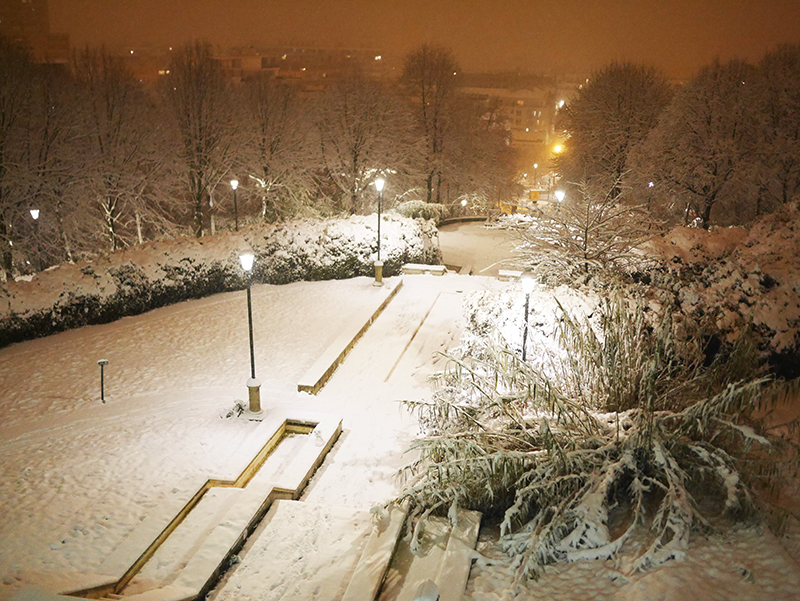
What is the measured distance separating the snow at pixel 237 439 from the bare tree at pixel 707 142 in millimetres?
10558

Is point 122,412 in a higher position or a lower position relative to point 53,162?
lower

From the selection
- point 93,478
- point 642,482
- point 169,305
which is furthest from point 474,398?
point 169,305

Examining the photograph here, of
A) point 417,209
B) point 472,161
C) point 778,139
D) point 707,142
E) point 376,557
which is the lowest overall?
point 376,557

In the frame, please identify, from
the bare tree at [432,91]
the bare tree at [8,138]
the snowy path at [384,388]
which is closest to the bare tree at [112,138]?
the bare tree at [8,138]

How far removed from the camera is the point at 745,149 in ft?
65.8

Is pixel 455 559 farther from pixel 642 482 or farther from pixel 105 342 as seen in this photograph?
pixel 105 342

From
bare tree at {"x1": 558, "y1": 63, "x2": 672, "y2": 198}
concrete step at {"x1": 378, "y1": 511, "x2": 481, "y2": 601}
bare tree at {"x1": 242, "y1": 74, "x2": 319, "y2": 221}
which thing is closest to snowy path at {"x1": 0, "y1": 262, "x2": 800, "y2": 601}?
concrete step at {"x1": 378, "y1": 511, "x2": 481, "y2": 601}

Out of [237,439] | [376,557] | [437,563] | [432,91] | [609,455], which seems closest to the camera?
[437,563]

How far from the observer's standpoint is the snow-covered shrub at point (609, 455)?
460cm

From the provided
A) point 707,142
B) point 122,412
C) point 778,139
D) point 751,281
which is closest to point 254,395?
point 122,412

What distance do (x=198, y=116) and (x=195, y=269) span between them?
1119 cm

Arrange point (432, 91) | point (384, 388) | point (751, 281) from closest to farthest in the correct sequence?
point (751, 281) → point (384, 388) → point (432, 91)

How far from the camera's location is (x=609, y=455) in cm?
537

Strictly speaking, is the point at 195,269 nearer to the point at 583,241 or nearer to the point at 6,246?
the point at 6,246
